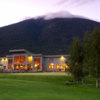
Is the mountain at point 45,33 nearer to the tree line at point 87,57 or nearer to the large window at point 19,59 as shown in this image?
the large window at point 19,59

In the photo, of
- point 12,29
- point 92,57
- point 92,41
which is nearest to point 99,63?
point 92,57

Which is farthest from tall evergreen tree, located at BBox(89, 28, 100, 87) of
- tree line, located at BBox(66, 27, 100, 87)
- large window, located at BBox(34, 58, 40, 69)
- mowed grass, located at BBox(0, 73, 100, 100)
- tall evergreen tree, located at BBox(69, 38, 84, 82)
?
large window, located at BBox(34, 58, 40, 69)

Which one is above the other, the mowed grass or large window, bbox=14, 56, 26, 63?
large window, bbox=14, 56, 26, 63

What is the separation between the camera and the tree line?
1052 inches

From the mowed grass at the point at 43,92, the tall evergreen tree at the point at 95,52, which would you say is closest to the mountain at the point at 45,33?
the tall evergreen tree at the point at 95,52

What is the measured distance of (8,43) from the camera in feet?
472

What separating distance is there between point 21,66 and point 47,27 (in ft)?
419

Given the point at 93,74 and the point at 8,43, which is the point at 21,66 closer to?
the point at 93,74

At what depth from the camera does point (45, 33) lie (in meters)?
174

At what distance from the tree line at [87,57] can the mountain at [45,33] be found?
330ft

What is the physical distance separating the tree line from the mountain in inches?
3960

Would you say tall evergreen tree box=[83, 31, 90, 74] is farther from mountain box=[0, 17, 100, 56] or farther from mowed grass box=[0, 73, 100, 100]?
mountain box=[0, 17, 100, 56]

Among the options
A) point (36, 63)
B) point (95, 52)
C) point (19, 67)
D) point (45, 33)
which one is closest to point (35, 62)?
point (36, 63)

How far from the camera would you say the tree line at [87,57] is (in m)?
26.7
